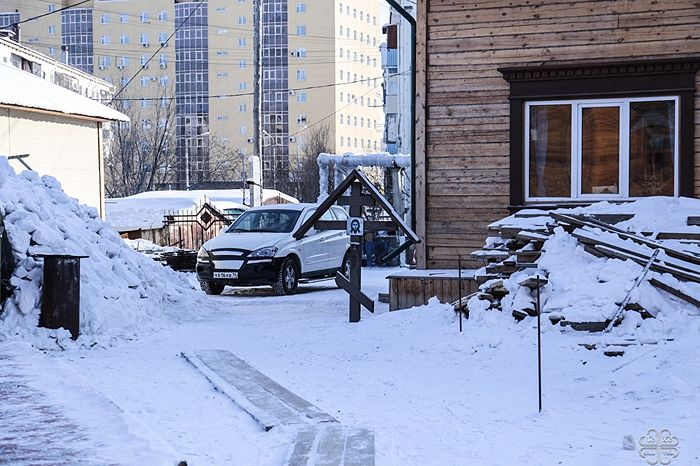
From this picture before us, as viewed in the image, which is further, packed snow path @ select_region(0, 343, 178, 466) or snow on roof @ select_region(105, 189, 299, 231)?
snow on roof @ select_region(105, 189, 299, 231)

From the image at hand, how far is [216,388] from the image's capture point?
8023 millimetres

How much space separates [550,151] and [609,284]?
168 inches

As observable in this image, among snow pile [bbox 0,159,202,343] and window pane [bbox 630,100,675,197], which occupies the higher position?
window pane [bbox 630,100,675,197]

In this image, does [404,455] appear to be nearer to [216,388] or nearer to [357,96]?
[216,388]

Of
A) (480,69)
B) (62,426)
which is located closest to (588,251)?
(480,69)

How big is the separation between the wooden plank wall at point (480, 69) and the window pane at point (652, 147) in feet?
2.50

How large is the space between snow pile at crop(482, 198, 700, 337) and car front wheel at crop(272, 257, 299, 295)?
6.68 meters

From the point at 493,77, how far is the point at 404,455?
28.0 ft

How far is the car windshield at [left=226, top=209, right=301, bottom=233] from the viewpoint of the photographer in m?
18.1

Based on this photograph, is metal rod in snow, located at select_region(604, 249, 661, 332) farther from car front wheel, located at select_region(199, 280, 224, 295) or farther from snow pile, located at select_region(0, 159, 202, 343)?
car front wheel, located at select_region(199, 280, 224, 295)

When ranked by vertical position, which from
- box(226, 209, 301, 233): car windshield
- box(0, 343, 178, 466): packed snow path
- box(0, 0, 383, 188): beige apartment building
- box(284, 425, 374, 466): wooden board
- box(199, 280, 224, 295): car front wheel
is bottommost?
box(199, 280, 224, 295): car front wheel

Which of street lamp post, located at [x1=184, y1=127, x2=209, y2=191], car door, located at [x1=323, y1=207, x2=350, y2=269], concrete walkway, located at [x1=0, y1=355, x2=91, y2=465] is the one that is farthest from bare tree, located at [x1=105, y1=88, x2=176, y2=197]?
concrete walkway, located at [x1=0, y1=355, x2=91, y2=465]

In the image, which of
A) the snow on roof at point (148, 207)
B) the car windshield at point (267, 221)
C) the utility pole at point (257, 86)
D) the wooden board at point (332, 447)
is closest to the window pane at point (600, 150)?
the car windshield at point (267, 221)

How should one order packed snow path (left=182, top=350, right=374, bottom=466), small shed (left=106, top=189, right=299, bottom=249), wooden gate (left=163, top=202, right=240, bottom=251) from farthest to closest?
wooden gate (left=163, top=202, right=240, bottom=251), small shed (left=106, top=189, right=299, bottom=249), packed snow path (left=182, top=350, right=374, bottom=466)
